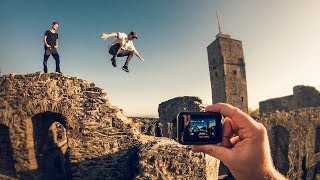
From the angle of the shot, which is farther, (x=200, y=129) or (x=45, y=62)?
(x=45, y=62)

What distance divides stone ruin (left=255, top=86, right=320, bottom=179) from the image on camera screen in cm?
1467

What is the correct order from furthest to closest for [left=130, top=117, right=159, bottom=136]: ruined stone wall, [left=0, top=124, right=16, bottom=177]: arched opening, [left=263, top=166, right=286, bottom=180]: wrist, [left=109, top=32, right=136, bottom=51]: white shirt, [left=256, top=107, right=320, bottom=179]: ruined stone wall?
[left=256, top=107, right=320, bottom=179]: ruined stone wall, [left=130, top=117, right=159, bottom=136]: ruined stone wall, [left=0, top=124, right=16, bottom=177]: arched opening, [left=109, top=32, right=136, bottom=51]: white shirt, [left=263, top=166, right=286, bottom=180]: wrist

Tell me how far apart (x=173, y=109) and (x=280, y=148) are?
25.9 ft

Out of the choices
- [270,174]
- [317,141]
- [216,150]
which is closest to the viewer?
[270,174]

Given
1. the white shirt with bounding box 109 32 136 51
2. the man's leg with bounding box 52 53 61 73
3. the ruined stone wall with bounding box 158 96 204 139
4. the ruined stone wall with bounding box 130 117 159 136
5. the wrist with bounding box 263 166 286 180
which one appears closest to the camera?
the wrist with bounding box 263 166 286 180

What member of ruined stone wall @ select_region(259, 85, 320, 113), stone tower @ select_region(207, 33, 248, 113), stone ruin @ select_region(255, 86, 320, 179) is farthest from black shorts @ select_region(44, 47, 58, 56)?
ruined stone wall @ select_region(259, 85, 320, 113)

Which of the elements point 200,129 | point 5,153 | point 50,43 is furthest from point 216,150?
point 5,153

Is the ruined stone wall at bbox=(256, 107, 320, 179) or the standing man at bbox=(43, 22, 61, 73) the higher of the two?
the standing man at bbox=(43, 22, 61, 73)

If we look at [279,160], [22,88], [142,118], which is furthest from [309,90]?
[22,88]

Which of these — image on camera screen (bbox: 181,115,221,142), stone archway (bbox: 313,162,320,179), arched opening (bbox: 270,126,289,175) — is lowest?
stone archway (bbox: 313,162,320,179)

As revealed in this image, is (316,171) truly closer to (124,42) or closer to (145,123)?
(145,123)

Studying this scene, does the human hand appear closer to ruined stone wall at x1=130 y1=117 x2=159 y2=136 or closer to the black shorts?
the black shorts

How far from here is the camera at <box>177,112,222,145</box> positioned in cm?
196

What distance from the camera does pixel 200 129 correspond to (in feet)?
6.58
